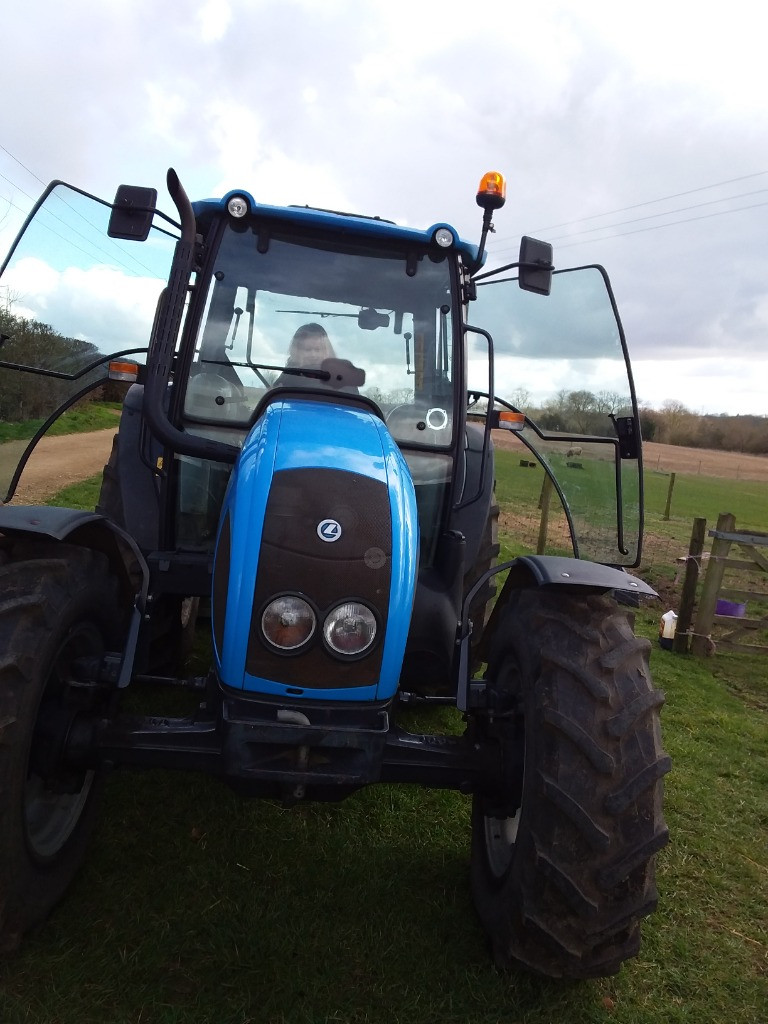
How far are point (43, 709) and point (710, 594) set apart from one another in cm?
570

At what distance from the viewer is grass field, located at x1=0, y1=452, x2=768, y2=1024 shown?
2.29 meters

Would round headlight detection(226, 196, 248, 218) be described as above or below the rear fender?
above

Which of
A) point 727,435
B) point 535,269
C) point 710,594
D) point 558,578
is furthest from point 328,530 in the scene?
point 727,435

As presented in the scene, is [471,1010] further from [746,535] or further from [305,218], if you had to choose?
[746,535]

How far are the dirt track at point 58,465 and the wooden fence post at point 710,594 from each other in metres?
7.66

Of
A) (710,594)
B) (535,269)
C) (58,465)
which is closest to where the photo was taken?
(535,269)

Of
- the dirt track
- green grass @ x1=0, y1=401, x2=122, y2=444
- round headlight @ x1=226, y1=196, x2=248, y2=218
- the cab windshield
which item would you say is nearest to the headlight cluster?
the cab windshield

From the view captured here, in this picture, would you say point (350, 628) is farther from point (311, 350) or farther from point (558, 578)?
point (311, 350)

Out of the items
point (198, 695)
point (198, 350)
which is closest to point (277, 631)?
point (198, 350)

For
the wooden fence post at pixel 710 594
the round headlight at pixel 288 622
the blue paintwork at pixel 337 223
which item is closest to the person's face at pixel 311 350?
the blue paintwork at pixel 337 223

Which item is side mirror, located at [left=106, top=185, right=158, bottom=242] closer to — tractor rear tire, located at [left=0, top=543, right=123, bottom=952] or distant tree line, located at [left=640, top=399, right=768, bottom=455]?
tractor rear tire, located at [left=0, top=543, right=123, bottom=952]

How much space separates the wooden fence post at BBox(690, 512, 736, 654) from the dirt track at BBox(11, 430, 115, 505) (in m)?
7.66

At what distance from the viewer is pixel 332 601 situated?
221cm

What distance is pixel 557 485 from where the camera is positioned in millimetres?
4180
